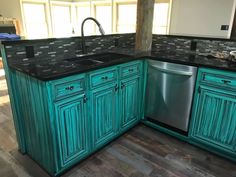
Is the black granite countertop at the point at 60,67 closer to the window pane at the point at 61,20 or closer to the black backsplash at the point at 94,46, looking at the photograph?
the black backsplash at the point at 94,46

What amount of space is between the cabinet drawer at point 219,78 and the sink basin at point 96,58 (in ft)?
2.97

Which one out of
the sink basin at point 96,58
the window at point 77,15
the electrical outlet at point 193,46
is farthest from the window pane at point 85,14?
the electrical outlet at point 193,46

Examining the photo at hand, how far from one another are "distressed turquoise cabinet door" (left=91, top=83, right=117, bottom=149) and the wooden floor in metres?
0.19

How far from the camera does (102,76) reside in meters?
1.80

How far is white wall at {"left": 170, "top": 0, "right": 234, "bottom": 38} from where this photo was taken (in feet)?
12.6

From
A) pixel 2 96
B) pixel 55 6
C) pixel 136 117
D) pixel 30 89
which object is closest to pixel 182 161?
pixel 136 117

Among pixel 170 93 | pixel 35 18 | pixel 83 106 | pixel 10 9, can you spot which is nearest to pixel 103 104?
pixel 83 106

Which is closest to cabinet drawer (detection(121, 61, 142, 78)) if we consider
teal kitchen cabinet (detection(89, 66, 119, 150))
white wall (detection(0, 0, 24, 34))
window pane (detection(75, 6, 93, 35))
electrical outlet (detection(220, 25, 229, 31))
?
teal kitchen cabinet (detection(89, 66, 119, 150))

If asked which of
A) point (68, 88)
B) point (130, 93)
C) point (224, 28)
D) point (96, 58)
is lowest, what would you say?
point (130, 93)

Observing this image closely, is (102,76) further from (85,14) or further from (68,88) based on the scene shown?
(85,14)

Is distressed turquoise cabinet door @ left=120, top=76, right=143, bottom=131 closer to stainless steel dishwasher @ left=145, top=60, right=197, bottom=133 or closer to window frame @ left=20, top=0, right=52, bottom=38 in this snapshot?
stainless steel dishwasher @ left=145, top=60, right=197, bottom=133

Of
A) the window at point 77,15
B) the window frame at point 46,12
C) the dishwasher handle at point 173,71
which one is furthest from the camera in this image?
the window at point 77,15

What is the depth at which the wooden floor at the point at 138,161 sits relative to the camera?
1766 millimetres

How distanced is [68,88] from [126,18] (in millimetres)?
5613
